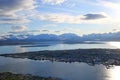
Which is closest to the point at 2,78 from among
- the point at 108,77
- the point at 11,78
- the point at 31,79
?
the point at 11,78

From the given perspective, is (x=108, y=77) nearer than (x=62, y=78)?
No

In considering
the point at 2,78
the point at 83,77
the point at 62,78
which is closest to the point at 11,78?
the point at 2,78

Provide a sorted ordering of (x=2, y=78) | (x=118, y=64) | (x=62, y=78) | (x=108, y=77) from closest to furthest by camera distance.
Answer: (x=2, y=78) → (x=62, y=78) → (x=108, y=77) → (x=118, y=64)

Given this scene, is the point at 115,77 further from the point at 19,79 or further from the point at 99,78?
the point at 19,79

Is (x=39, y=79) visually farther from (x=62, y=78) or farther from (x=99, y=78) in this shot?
(x=99, y=78)

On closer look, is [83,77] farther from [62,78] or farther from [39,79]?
[39,79]

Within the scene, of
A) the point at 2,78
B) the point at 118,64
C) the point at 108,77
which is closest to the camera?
the point at 2,78

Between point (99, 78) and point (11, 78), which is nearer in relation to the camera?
point (11, 78)

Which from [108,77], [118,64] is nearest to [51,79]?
[108,77]
